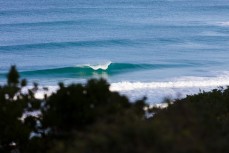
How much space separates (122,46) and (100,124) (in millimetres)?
37376

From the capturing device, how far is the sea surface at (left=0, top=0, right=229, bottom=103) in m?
31.6

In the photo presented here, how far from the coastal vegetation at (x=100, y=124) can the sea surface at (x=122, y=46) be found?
15.7m

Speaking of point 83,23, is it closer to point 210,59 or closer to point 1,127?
point 210,59

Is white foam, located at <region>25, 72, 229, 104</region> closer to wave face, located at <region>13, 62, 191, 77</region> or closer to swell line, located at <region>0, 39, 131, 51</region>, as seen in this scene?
wave face, located at <region>13, 62, 191, 77</region>

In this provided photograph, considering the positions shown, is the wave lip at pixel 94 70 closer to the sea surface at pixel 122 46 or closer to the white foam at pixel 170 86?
the sea surface at pixel 122 46

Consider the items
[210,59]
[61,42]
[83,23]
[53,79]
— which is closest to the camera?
[53,79]

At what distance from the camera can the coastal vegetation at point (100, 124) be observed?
5.43 m

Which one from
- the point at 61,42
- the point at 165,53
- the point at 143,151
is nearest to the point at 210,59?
the point at 165,53

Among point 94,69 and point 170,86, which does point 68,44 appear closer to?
point 94,69

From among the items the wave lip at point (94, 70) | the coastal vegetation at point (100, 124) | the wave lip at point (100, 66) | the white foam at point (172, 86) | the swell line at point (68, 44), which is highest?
the swell line at point (68, 44)

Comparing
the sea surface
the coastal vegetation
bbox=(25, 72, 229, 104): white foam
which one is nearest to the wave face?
the sea surface

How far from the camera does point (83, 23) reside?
5462cm

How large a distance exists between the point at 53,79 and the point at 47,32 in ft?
55.0

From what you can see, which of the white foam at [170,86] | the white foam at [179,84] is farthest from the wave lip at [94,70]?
the white foam at [179,84]
